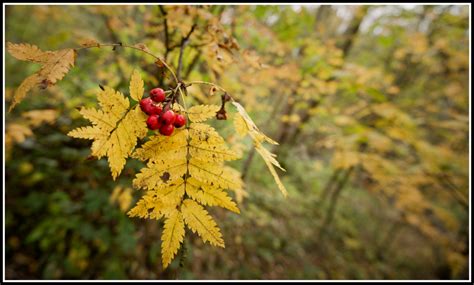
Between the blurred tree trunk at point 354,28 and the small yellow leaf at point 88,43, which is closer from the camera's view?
the small yellow leaf at point 88,43

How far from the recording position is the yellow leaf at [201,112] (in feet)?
3.55

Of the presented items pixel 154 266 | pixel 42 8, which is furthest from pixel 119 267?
pixel 42 8

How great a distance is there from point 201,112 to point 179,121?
0.35 feet

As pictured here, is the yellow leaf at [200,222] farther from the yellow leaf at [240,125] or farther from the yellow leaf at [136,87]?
the yellow leaf at [136,87]

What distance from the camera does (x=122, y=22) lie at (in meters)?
3.74

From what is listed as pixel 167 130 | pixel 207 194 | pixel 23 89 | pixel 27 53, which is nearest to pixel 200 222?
pixel 207 194

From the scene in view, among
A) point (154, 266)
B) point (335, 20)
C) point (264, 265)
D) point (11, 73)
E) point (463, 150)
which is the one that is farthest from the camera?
point (335, 20)

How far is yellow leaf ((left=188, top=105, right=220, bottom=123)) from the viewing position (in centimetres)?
108

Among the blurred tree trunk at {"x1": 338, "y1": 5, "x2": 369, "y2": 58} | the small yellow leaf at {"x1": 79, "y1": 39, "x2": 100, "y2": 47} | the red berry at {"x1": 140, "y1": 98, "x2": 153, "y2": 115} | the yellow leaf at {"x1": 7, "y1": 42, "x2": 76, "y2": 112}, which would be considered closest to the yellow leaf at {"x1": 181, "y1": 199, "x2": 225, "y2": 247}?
the red berry at {"x1": 140, "y1": 98, "x2": 153, "y2": 115}

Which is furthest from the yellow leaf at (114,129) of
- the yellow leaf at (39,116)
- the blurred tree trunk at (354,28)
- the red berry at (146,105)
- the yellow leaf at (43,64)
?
the blurred tree trunk at (354,28)

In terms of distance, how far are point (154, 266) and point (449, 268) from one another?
8.21 meters

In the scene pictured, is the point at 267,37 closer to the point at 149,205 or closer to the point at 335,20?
the point at 149,205

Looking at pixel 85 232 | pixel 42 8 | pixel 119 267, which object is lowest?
pixel 119 267

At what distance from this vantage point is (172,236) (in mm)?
930
